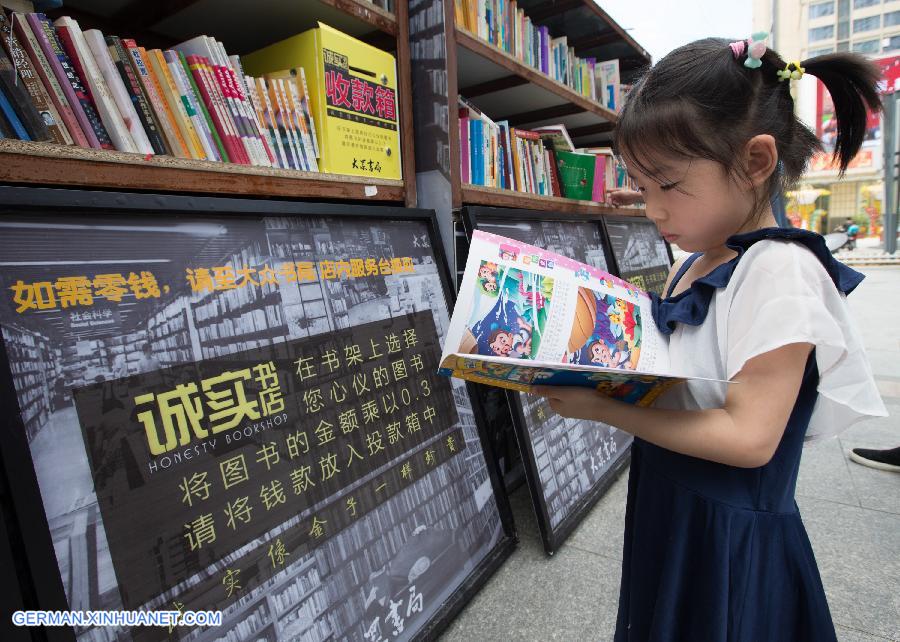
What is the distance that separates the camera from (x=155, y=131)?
3.14 feet

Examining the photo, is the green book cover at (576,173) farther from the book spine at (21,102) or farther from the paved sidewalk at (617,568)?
the book spine at (21,102)

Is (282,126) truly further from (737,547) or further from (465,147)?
(737,547)

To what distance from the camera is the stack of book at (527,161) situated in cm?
183

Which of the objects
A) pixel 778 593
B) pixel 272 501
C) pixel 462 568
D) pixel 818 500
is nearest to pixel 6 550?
pixel 272 501

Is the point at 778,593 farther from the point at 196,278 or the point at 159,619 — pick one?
the point at 196,278

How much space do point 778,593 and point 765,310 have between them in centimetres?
45

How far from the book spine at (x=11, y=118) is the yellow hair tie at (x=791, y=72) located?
1147 mm

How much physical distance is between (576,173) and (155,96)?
6.29ft

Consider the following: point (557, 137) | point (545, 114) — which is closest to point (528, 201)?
point (557, 137)

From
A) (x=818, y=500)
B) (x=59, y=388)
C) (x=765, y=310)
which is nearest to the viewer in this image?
(x=765, y=310)

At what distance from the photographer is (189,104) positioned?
101cm

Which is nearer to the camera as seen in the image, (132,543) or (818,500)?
(132,543)

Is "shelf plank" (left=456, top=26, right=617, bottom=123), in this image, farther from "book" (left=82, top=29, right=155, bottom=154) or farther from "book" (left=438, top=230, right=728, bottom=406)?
"book" (left=438, top=230, right=728, bottom=406)

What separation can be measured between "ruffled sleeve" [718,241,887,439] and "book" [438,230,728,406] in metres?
0.09
